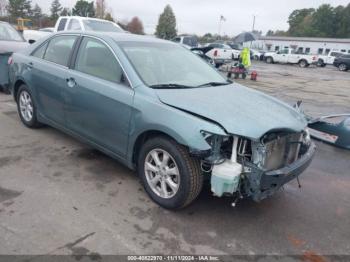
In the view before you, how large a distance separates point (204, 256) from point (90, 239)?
3.16 feet

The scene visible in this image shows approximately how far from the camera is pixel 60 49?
4.46 metres

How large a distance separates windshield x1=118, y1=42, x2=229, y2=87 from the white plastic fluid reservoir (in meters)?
1.19

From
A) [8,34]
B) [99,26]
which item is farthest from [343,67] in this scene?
[8,34]

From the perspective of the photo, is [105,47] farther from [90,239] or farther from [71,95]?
[90,239]

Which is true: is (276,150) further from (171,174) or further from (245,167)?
(171,174)

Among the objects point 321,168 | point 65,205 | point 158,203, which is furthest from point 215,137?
point 321,168

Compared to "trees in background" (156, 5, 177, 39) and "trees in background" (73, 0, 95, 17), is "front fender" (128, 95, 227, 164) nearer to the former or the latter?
"trees in background" (156, 5, 177, 39)

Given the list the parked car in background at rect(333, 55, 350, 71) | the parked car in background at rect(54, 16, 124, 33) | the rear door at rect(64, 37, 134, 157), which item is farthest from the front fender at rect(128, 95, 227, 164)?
the parked car in background at rect(333, 55, 350, 71)

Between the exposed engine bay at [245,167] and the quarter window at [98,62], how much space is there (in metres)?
1.36

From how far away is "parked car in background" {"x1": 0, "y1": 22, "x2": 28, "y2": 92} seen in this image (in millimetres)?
7156

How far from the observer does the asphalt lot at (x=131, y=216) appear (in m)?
2.72

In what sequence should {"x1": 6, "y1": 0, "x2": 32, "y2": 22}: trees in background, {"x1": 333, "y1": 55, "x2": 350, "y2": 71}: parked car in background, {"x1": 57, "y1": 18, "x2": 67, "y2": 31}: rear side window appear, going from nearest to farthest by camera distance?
{"x1": 57, "y1": 18, "x2": 67, "y2": 31}: rear side window, {"x1": 333, "y1": 55, "x2": 350, "y2": 71}: parked car in background, {"x1": 6, "y1": 0, "x2": 32, "y2": 22}: trees in background

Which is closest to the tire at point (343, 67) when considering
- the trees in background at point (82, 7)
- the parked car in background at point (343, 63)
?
the parked car in background at point (343, 63)

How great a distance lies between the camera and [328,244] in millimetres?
2932
